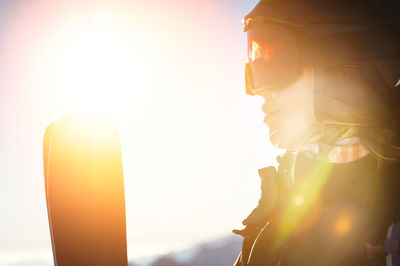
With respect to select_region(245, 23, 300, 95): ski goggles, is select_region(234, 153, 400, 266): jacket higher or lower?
lower

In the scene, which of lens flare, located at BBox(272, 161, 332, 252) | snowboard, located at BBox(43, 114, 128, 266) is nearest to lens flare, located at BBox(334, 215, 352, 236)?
lens flare, located at BBox(272, 161, 332, 252)

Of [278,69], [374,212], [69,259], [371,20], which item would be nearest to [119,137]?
[69,259]

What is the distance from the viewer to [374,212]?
5.63 ft

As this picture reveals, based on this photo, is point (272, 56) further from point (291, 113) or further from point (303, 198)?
point (303, 198)

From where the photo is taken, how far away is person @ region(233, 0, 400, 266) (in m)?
1.71

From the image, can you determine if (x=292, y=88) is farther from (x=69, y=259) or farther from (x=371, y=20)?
(x=69, y=259)

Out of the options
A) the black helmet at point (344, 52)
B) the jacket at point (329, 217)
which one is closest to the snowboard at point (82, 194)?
the jacket at point (329, 217)

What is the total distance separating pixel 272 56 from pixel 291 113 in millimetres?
440

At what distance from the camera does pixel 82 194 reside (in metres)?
0.85

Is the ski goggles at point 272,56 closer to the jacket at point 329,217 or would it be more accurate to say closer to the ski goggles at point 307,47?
the ski goggles at point 307,47

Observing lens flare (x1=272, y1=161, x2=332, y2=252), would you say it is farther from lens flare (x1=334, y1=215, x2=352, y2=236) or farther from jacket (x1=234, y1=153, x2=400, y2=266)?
lens flare (x1=334, y1=215, x2=352, y2=236)

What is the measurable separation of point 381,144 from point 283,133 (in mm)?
636

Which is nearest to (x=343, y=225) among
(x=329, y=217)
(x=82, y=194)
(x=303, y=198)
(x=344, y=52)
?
(x=329, y=217)

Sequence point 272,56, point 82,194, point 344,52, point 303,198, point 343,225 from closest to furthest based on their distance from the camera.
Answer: point 82,194 < point 343,225 < point 344,52 < point 303,198 < point 272,56
